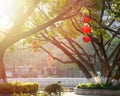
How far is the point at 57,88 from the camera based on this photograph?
676 inches

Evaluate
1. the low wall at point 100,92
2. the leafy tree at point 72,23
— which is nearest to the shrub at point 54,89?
the leafy tree at point 72,23

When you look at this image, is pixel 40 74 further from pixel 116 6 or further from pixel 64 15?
pixel 64 15

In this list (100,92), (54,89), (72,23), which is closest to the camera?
(54,89)

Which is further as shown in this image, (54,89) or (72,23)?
(72,23)

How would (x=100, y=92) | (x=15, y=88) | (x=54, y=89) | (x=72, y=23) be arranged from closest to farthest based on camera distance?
(x=15, y=88), (x=54, y=89), (x=72, y=23), (x=100, y=92)

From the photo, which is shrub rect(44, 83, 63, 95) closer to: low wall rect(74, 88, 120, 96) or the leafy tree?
the leafy tree

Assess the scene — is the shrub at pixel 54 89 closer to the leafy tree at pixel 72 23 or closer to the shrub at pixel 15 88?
the shrub at pixel 15 88

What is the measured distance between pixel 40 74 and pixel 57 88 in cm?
3311

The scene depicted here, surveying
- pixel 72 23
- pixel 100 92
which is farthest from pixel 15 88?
pixel 100 92

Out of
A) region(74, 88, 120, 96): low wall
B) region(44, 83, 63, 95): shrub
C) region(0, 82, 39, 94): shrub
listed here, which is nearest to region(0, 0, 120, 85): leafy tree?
region(0, 82, 39, 94): shrub

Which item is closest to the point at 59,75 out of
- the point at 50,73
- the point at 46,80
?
the point at 50,73

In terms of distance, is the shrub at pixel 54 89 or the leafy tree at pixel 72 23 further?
the shrub at pixel 54 89

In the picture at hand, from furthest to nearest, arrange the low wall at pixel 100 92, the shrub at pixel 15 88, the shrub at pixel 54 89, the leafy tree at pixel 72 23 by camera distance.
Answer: the low wall at pixel 100 92 < the shrub at pixel 54 89 < the shrub at pixel 15 88 < the leafy tree at pixel 72 23

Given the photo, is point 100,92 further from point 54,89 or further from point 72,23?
point 54,89
